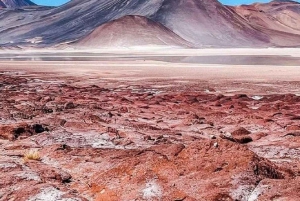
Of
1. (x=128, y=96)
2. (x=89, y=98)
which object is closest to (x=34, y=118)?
(x=89, y=98)

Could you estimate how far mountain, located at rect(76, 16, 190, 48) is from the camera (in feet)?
402

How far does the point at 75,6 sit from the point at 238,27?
65336 millimetres

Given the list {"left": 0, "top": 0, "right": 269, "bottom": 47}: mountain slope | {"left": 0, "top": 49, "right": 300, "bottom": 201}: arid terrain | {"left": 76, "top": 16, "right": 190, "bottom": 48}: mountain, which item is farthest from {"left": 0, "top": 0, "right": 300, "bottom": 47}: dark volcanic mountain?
{"left": 0, "top": 49, "right": 300, "bottom": 201}: arid terrain

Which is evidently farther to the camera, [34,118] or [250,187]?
[34,118]

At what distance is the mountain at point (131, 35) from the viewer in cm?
12243

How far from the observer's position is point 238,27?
16038 cm

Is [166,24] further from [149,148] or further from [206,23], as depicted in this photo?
[149,148]

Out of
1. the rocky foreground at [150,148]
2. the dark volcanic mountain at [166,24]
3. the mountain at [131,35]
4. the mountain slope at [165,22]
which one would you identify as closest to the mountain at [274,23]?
the dark volcanic mountain at [166,24]

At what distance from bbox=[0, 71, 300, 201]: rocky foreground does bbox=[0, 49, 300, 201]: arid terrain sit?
2cm

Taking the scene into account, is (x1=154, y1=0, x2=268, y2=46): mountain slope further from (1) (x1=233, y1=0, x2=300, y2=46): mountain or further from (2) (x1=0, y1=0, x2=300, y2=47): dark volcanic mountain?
(1) (x1=233, y1=0, x2=300, y2=46): mountain

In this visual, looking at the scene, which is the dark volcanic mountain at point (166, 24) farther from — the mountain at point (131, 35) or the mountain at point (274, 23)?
the mountain at point (131, 35)

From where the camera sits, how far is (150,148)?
7.08 metres

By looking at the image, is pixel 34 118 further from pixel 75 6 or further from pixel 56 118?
pixel 75 6

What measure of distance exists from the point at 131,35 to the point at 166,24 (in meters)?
27.2
